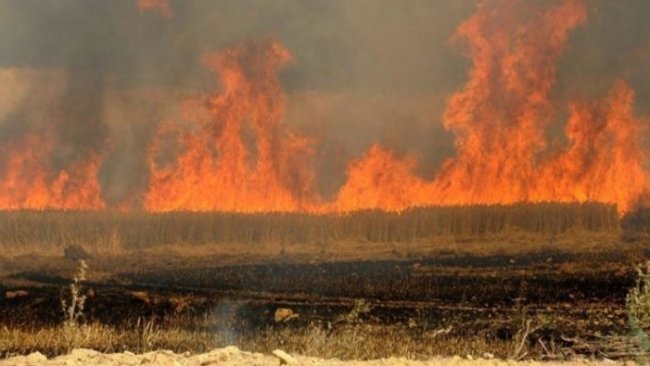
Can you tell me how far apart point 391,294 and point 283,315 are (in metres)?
4.38

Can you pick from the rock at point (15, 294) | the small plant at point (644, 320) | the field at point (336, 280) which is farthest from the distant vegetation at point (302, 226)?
the small plant at point (644, 320)

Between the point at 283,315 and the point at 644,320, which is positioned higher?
the point at 644,320

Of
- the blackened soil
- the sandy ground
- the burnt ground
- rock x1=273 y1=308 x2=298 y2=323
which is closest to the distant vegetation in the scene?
the burnt ground

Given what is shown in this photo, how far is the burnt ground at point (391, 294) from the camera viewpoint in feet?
61.8

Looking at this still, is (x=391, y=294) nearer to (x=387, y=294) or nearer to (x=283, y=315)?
(x=387, y=294)

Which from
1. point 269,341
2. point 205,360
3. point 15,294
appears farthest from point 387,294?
point 205,360

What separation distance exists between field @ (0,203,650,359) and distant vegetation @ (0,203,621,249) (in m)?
0.06

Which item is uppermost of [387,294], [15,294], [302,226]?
[302,226]

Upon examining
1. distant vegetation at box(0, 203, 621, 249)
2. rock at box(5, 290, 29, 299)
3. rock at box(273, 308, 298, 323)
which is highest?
distant vegetation at box(0, 203, 621, 249)

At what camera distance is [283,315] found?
19125 mm

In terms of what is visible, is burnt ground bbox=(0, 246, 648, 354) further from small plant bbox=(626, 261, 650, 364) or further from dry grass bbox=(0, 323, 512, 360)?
small plant bbox=(626, 261, 650, 364)

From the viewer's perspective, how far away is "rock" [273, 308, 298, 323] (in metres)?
18.8

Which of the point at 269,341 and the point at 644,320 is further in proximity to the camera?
the point at 269,341

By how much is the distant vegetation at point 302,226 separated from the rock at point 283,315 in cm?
1275
